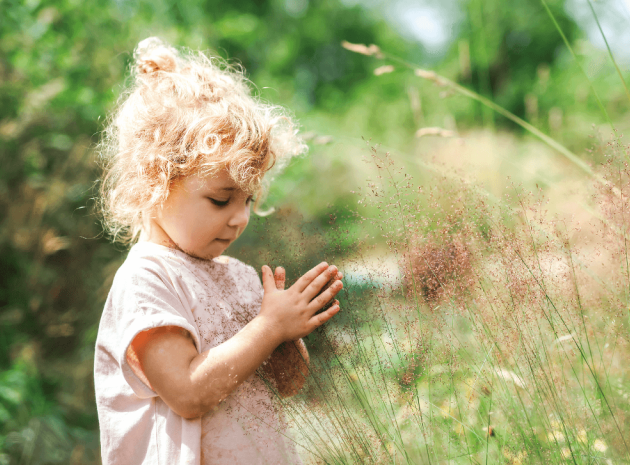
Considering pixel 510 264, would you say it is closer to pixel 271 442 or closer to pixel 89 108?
pixel 271 442

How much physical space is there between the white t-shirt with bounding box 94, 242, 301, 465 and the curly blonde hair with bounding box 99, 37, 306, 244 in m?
0.20

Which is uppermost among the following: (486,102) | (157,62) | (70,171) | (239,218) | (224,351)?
(157,62)

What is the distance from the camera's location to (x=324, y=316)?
96 centimetres

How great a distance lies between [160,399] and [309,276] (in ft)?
1.49

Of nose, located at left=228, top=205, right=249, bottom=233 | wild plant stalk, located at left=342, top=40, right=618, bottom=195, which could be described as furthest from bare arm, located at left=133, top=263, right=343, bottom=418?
wild plant stalk, located at left=342, top=40, right=618, bottom=195

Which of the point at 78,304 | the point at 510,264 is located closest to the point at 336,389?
the point at 510,264

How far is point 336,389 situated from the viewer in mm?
885

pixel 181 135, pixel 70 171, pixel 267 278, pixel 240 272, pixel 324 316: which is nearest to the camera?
pixel 324 316

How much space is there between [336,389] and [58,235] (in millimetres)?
2812

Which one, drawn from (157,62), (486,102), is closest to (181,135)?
(157,62)

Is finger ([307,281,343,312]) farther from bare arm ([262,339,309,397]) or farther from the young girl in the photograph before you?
bare arm ([262,339,309,397])

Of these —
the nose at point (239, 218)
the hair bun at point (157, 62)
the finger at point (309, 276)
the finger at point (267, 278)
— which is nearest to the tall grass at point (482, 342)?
the finger at point (309, 276)

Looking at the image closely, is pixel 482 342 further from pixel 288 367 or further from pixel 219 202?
pixel 219 202

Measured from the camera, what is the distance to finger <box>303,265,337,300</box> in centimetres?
99
